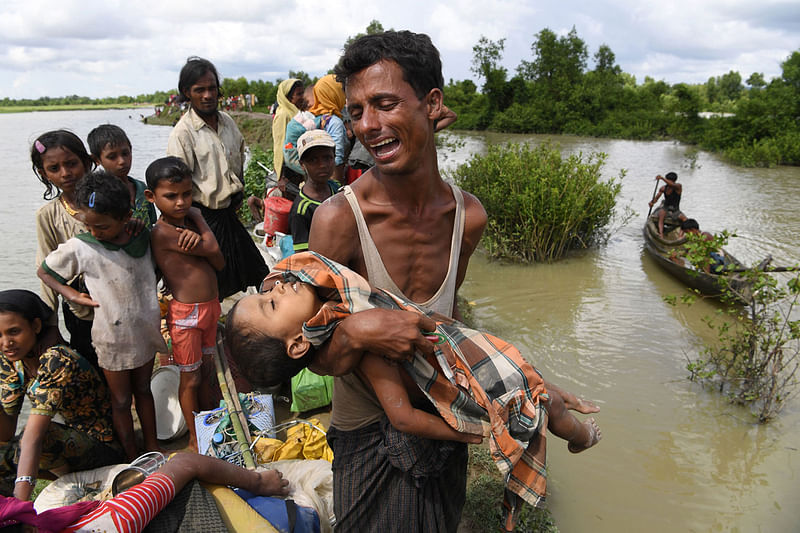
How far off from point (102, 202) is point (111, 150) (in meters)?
0.81

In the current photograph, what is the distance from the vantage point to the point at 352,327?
1199mm

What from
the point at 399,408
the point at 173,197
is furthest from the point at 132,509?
the point at 173,197

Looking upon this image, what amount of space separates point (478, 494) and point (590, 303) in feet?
18.8

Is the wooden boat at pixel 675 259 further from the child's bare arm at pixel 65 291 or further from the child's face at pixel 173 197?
the child's bare arm at pixel 65 291

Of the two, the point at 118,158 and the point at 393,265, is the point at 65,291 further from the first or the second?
the point at 393,265

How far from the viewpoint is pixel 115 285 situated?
2848 mm

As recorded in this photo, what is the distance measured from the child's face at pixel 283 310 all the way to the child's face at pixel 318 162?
83.0 inches

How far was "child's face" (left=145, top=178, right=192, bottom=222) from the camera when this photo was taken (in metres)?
2.99

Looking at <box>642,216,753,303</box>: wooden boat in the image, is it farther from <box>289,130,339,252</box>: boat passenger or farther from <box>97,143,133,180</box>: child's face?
<box>97,143,133,180</box>: child's face

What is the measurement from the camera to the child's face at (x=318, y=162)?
3387 mm

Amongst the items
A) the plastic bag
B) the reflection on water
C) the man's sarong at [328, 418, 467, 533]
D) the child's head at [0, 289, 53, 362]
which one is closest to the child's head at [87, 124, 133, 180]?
the child's head at [0, 289, 53, 362]

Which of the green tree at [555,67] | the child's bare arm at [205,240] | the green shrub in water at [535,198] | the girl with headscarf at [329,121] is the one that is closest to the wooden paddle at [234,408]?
the child's bare arm at [205,240]

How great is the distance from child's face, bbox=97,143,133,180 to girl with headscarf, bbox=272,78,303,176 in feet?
5.13

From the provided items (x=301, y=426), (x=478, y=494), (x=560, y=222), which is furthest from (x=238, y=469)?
(x=560, y=222)
